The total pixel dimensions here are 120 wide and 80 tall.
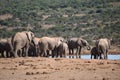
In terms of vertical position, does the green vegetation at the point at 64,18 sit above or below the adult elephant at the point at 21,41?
below

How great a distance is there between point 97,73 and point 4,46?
13655mm

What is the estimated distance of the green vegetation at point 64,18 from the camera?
62969 millimetres

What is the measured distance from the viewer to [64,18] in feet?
258

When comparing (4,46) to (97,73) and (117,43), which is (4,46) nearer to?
(97,73)

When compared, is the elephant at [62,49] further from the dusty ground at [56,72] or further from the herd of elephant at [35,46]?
the dusty ground at [56,72]

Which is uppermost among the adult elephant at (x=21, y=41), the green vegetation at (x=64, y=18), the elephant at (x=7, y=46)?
the adult elephant at (x=21, y=41)

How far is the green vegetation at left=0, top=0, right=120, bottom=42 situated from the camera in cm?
6297

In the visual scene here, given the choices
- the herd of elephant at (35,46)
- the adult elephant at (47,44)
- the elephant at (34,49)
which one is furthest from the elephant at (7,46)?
the adult elephant at (47,44)

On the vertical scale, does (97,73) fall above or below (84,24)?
above

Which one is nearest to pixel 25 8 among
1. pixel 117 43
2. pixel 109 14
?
pixel 109 14

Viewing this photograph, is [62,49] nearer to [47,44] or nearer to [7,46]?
[47,44]

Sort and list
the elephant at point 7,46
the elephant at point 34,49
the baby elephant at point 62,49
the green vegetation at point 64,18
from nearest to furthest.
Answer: the elephant at point 7,46
the elephant at point 34,49
the baby elephant at point 62,49
the green vegetation at point 64,18

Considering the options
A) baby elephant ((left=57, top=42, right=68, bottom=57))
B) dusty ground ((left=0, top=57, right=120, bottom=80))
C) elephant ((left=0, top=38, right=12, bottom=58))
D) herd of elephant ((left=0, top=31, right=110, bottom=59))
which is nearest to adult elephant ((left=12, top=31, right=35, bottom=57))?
herd of elephant ((left=0, top=31, right=110, bottom=59))

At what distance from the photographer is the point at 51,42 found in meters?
26.8
